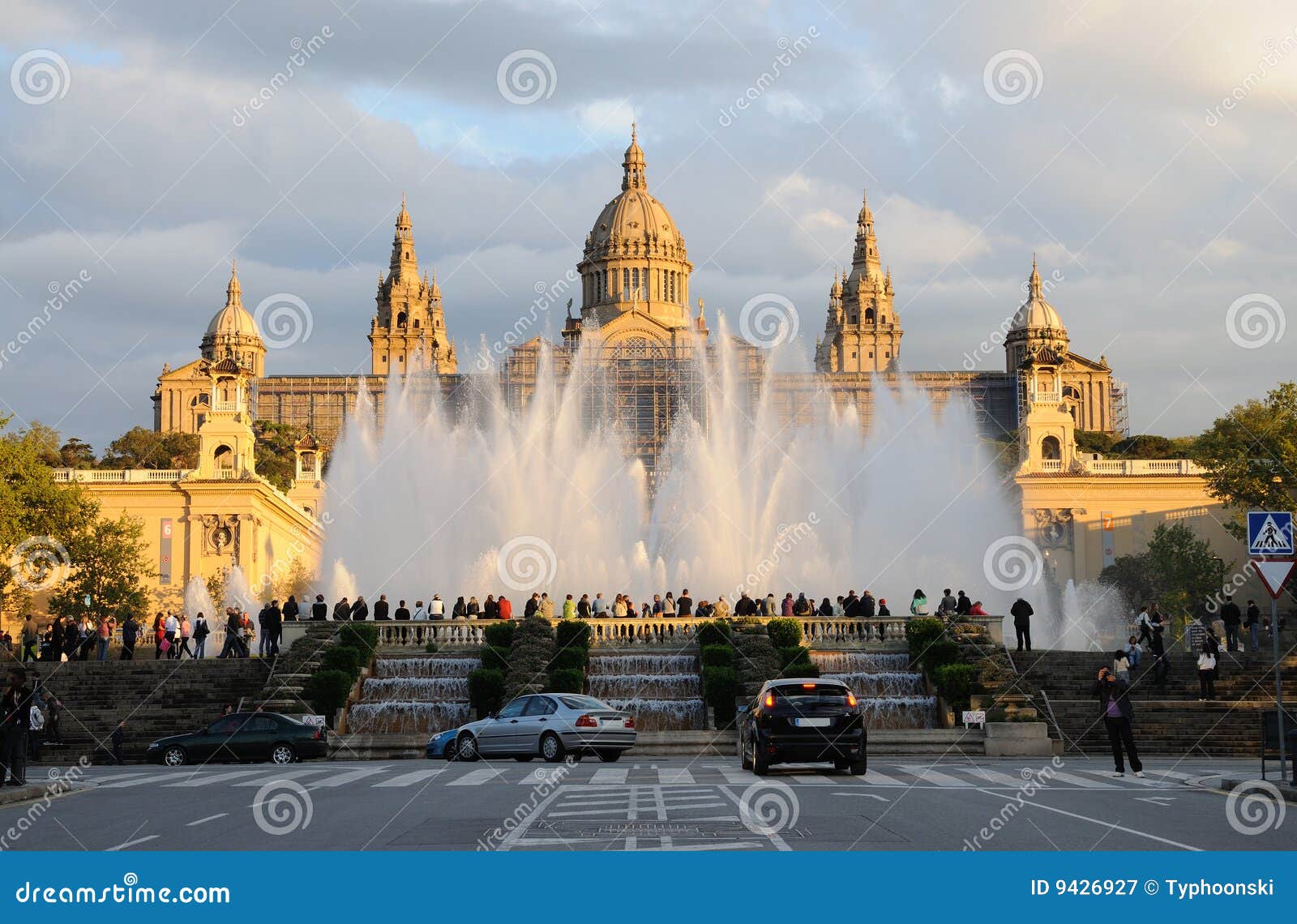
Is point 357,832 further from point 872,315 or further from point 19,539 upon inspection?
point 872,315

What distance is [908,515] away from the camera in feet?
242

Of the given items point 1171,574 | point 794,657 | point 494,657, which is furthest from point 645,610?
point 1171,574

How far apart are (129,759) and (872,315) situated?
154 meters

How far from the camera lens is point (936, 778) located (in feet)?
79.7

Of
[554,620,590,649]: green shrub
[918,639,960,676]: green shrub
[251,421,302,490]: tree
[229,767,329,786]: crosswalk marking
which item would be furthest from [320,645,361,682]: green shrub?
[251,421,302,490]: tree

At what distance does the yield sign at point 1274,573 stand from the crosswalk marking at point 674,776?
8307mm

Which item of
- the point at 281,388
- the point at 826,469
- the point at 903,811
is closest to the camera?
the point at 903,811

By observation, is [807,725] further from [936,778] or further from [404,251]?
[404,251]

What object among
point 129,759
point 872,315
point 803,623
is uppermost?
point 872,315

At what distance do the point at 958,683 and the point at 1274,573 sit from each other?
16.7 m

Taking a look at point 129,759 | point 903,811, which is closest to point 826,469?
point 129,759

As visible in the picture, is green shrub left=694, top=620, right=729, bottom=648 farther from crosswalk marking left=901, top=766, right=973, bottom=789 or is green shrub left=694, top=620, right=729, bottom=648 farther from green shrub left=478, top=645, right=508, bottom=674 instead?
crosswalk marking left=901, top=766, right=973, bottom=789

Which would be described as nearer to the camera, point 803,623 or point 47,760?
point 47,760

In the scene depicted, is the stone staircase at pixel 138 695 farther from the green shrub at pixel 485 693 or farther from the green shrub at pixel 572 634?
the green shrub at pixel 572 634
